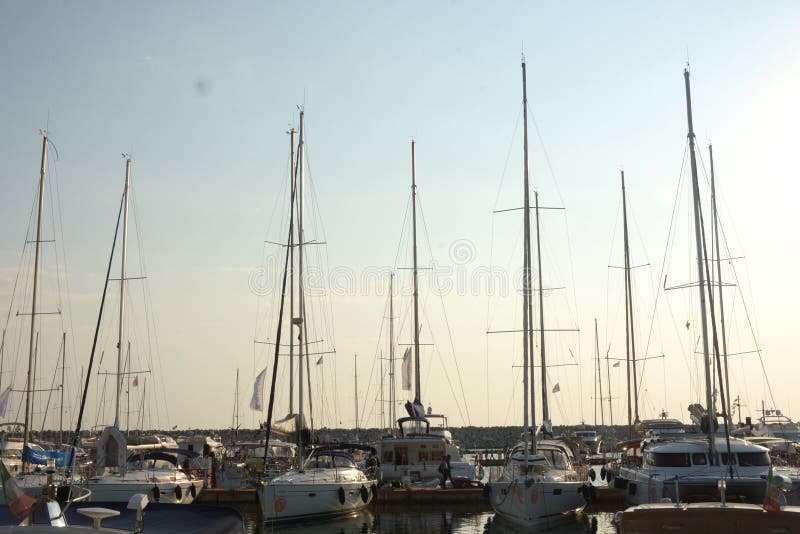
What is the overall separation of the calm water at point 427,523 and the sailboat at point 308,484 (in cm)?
53

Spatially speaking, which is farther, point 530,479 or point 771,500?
point 530,479

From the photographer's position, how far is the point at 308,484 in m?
32.2

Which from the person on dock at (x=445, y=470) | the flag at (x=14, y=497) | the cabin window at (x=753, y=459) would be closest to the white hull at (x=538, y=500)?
the cabin window at (x=753, y=459)

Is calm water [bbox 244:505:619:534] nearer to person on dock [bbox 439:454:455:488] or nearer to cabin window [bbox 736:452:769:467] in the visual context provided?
person on dock [bbox 439:454:455:488]

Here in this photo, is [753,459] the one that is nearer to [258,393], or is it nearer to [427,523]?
[427,523]

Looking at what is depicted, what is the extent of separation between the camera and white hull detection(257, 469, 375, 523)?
31.5 m

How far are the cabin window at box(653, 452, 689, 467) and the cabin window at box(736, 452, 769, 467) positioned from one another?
5.94ft

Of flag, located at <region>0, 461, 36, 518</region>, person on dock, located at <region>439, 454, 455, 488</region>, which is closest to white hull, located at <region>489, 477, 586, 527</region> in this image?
person on dock, located at <region>439, 454, 455, 488</region>

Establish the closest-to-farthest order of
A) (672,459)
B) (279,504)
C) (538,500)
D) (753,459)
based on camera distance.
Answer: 1. (538,500)
2. (753,459)
3. (672,459)
4. (279,504)

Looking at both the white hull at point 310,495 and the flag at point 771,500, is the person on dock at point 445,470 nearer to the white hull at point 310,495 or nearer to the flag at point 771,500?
the white hull at point 310,495

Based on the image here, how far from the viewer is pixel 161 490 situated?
112 feet

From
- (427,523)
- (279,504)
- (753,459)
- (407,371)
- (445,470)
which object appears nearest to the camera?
(753,459)

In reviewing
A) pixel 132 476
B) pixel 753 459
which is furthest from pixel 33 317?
pixel 753 459

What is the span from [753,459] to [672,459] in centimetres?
275
